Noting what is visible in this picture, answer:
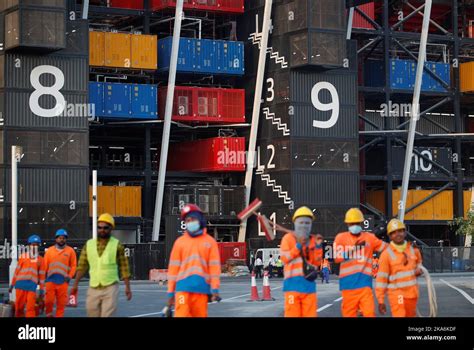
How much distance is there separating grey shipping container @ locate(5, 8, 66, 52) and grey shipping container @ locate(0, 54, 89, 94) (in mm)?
1163

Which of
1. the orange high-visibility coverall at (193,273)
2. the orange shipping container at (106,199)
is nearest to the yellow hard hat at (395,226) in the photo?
the orange high-visibility coverall at (193,273)

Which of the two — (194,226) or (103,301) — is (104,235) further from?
(194,226)

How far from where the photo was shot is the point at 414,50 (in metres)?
101

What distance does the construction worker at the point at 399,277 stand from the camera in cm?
2277

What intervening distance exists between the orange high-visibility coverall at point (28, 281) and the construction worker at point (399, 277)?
9133mm

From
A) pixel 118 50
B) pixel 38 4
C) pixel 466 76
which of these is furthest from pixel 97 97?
pixel 466 76

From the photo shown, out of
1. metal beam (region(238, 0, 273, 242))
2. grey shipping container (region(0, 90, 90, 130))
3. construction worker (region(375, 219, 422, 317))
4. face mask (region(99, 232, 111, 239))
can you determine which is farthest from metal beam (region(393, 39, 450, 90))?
face mask (region(99, 232, 111, 239))

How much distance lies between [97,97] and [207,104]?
791 cm

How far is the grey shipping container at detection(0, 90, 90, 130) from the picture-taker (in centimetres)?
7238

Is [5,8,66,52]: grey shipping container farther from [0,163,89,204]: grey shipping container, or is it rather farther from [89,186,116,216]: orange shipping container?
[89,186,116,216]: orange shipping container
